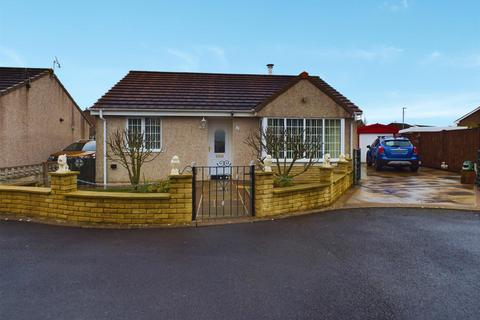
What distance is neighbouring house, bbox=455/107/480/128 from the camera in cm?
2580

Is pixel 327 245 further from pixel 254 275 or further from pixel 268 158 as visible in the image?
pixel 268 158

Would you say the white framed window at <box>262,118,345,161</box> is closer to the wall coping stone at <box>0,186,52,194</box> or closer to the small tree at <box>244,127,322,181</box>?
the small tree at <box>244,127,322,181</box>

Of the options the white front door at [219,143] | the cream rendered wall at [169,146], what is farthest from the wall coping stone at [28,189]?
the white front door at [219,143]

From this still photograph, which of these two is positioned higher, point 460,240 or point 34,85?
point 34,85

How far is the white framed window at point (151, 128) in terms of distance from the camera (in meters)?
12.6

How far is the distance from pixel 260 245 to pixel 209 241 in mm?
862

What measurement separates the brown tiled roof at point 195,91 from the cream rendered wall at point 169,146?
0.59 meters

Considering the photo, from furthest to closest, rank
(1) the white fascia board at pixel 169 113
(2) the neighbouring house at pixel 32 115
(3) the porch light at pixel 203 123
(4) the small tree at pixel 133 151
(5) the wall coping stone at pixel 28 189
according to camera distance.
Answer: (2) the neighbouring house at pixel 32 115 < (3) the porch light at pixel 203 123 < (1) the white fascia board at pixel 169 113 < (4) the small tree at pixel 133 151 < (5) the wall coping stone at pixel 28 189

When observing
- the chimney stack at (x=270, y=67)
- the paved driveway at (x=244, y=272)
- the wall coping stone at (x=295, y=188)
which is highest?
the chimney stack at (x=270, y=67)

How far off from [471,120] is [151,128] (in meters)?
26.8

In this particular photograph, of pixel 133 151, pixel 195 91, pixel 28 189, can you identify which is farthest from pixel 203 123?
pixel 28 189

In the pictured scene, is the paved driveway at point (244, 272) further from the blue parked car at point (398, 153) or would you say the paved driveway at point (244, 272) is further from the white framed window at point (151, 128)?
the blue parked car at point (398, 153)

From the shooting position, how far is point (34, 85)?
→ 16.6 m

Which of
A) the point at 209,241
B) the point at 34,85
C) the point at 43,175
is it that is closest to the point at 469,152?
the point at 209,241
